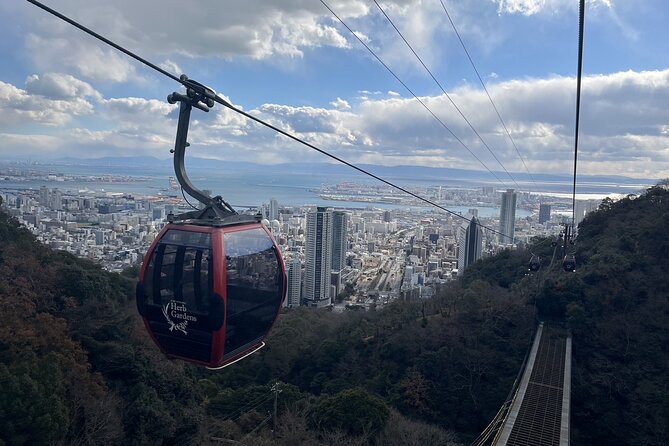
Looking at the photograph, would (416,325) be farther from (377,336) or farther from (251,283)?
(251,283)

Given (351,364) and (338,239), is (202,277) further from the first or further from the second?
(338,239)

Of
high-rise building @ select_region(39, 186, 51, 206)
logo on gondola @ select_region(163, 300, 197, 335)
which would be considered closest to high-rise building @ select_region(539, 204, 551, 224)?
high-rise building @ select_region(39, 186, 51, 206)

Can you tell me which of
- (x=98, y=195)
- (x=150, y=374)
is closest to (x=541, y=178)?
(x=98, y=195)

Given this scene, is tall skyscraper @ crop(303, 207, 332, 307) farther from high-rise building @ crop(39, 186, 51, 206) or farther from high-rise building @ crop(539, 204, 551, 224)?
high-rise building @ crop(539, 204, 551, 224)

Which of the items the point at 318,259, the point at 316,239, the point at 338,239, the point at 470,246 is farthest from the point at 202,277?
the point at 470,246

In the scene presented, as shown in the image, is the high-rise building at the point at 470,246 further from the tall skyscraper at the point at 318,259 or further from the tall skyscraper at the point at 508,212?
the tall skyscraper at the point at 318,259
